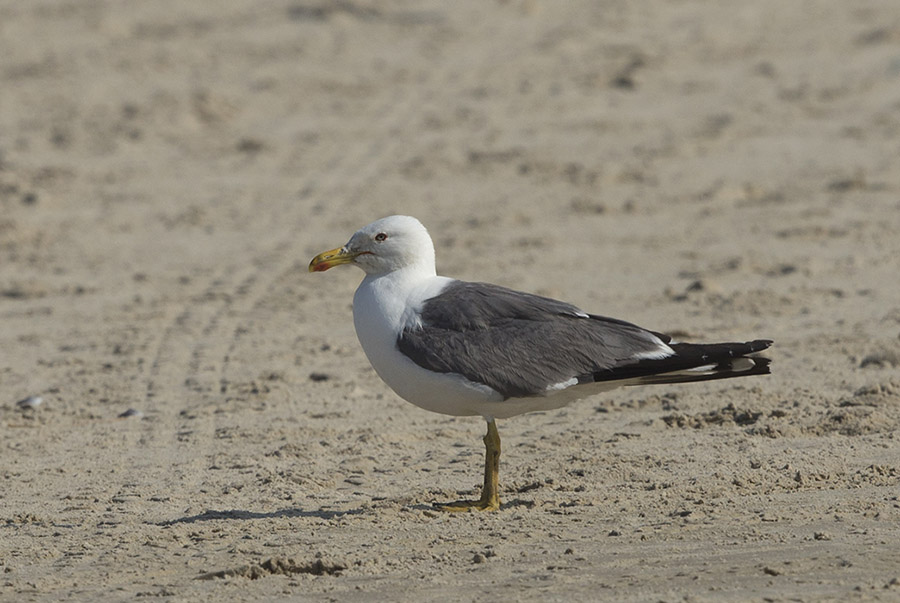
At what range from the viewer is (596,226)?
36.3ft

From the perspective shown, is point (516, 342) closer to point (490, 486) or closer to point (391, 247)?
point (490, 486)

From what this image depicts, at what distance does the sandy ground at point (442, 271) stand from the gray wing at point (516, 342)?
0.55 metres

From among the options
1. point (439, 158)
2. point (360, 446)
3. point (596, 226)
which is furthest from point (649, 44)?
point (360, 446)

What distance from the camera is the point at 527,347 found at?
5.71 meters

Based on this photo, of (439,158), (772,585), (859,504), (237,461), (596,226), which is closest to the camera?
(772,585)

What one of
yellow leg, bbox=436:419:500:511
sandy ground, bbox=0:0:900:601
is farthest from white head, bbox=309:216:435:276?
sandy ground, bbox=0:0:900:601

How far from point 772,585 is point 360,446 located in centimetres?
261

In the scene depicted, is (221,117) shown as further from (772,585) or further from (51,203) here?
(772,585)

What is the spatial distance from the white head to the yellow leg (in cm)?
78

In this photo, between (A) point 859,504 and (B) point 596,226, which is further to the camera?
(B) point 596,226

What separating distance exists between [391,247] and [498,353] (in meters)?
0.69

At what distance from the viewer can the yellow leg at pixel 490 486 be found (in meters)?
5.70

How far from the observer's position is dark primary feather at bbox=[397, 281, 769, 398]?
18.5ft

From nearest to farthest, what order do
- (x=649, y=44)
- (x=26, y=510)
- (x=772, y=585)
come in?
(x=772, y=585)
(x=26, y=510)
(x=649, y=44)
